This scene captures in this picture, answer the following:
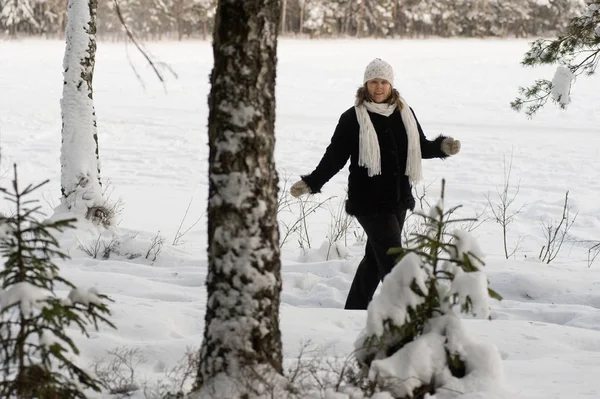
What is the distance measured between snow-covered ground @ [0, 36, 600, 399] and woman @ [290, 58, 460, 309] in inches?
24.8

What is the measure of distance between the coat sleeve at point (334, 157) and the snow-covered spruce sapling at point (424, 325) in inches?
76.1

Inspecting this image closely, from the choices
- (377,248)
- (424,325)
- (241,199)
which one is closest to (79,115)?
(377,248)

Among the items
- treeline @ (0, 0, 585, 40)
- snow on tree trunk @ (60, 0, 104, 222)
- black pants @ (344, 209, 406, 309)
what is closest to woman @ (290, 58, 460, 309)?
black pants @ (344, 209, 406, 309)

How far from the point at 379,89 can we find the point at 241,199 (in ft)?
7.62

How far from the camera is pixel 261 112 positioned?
268 cm

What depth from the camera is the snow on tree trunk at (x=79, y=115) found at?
7.48 m

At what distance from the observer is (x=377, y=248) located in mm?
4699

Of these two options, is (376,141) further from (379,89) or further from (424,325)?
(424,325)

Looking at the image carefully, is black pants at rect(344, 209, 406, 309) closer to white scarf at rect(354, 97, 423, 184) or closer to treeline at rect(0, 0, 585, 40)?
white scarf at rect(354, 97, 423, 184)

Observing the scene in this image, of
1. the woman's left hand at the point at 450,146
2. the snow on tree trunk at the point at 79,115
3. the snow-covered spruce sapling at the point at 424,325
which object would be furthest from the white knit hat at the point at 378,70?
the snow on tree trunk at the point at 79,115

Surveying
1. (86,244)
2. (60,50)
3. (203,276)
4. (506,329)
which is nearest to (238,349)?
(506,329)

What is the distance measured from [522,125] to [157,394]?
63.5ft

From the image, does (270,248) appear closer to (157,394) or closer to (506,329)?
(157,394)

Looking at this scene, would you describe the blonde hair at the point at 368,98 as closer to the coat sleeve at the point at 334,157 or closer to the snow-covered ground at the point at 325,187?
the coat sleeve at the point at 334,157
